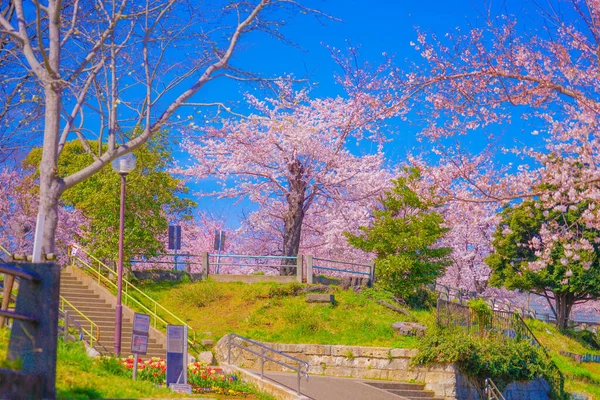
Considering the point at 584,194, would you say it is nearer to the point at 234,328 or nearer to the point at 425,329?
the point at 425,329

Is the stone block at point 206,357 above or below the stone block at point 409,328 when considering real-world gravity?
below

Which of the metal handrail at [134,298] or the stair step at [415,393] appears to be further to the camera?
the metal handrail at [134,298]

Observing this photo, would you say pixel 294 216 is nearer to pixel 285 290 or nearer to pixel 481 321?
pixel 285 290

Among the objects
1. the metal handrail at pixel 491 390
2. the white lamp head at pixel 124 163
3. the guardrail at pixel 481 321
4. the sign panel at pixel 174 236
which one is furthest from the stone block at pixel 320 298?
the white lamp head at pixel 124 163

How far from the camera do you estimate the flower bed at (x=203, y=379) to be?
51.9 ft

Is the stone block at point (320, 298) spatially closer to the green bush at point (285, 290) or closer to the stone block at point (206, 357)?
the green bush at point (285, 290)

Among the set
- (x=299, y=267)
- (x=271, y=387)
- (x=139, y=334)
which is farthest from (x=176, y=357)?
(x=299, y=267)

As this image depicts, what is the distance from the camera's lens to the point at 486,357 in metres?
22.1

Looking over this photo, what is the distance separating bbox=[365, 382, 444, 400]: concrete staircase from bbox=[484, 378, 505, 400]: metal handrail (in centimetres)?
208

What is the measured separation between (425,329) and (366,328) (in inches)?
76.6

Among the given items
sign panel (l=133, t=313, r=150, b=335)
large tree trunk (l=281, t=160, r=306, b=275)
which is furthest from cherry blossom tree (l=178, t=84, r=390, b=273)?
sign panel (l=133, t=313, r=150, b=335)

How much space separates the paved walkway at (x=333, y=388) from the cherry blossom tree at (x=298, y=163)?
472 inches

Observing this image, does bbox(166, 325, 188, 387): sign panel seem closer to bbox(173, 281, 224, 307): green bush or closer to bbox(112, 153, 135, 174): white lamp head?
bbox(112, 153, 135, 174): white lamp head

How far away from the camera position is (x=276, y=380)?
60.0 feet
